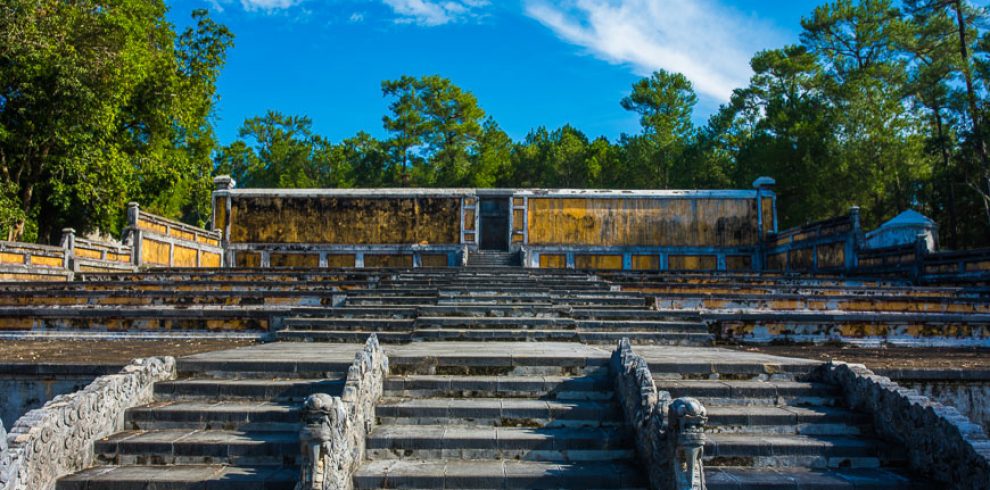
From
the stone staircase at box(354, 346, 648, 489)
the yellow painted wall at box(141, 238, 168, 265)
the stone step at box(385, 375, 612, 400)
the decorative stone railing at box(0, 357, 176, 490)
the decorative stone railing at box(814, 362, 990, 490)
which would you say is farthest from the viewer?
the yellow painted wall at box(141, 238, 168, 265)

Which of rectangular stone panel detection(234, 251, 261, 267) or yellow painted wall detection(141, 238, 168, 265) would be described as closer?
yellow painted wall detection(141, 238, 168, 265)

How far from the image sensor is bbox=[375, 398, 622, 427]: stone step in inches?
225

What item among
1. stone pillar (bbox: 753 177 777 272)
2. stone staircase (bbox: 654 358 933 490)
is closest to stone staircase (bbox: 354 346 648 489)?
stone staircase (bbox: 654 358 933 490)

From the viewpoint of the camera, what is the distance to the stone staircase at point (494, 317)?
29.1 feet

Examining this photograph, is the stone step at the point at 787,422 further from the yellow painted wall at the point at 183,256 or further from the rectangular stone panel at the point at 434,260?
the yellow painted wall at the point at 183,256

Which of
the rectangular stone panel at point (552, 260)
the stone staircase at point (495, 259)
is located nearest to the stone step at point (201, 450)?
the stone staircase at point (495, 259)

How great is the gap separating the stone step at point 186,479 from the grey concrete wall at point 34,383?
1.83 m

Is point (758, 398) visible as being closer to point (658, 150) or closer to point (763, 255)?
point (763, 255)

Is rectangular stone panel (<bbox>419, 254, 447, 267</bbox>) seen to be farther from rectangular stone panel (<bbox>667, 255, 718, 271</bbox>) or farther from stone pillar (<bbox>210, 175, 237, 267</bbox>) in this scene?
rectangular stone panel (<bbox>667, 255, 718, 271</bbox>)

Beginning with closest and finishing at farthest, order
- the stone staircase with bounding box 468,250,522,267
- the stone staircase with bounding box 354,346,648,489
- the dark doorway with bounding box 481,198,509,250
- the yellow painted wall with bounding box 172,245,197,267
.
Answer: the stone staircase with bounding box 354,346,648,489, the yellow painted wall with bounding box 172,245,197,267, the stone staircase with bounding box 468,250,522,267, the dark doorway with bounding box 481,198,509,250

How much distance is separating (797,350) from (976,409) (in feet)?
8.12

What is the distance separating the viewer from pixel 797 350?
8805 millimetres

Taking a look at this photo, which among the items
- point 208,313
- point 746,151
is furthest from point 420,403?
point 746,151

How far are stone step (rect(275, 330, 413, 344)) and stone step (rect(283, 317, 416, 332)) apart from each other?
0.24 m
